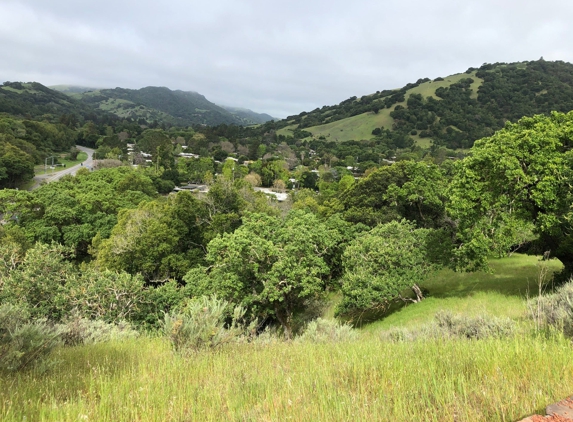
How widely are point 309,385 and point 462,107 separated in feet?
536

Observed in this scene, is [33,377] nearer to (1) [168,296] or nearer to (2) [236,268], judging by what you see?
(2) [236,268]

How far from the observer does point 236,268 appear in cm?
1477

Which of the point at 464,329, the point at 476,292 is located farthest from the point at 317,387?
the point at 476,292

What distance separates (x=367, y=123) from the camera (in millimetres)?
150375

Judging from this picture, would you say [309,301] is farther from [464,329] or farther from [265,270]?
[464,329]

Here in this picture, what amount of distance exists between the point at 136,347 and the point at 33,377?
6.04ft

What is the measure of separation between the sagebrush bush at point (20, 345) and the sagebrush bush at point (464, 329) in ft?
18.1

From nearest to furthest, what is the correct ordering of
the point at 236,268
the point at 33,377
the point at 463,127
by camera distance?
the point at 33,377 → the point at 236,268 → the point at 463,127

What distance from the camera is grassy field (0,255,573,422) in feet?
9.00

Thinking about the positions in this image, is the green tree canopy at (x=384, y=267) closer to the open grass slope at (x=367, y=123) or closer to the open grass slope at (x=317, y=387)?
the open grass slope at (x=317, y=387)

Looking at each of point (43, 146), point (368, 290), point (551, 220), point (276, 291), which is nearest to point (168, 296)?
point (276, 291)

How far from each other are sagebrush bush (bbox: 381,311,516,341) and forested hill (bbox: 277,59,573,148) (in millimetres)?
125312

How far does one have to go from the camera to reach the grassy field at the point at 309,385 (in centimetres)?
274

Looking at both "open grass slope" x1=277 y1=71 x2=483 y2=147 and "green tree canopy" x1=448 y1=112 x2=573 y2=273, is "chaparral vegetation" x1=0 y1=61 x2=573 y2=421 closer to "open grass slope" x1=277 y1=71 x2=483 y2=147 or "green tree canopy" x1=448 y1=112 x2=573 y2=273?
"green tree canopy" x1=448 y1=112 x2=573 y2=273
